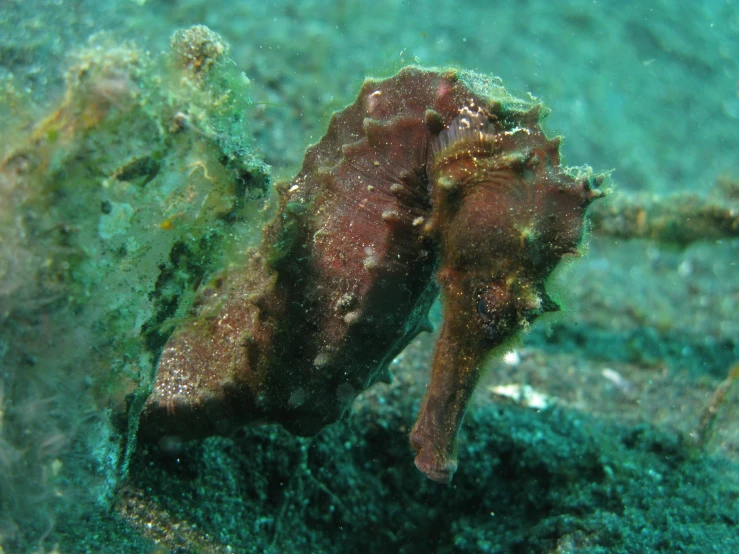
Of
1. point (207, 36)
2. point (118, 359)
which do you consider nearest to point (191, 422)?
point (118, 359)

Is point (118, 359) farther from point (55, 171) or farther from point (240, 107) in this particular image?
point (240, 107)

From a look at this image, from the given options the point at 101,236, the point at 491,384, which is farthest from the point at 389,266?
the point at 491,384

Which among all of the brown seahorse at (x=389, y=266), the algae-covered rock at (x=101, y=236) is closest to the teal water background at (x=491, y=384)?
the algae-covered rock at (x=101, y=236)

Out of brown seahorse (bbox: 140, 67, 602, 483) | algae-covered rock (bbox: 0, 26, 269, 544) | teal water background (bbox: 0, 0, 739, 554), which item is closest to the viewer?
algae-covered rock (bbox: 0, 26, 269, 544)

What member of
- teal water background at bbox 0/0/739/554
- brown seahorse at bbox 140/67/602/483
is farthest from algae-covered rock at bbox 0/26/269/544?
brown seahorse at bbox 140/67/602/483

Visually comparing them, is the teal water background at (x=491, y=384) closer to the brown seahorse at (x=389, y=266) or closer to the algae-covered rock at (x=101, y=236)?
the algae-covered rock at (x=101, y=236)

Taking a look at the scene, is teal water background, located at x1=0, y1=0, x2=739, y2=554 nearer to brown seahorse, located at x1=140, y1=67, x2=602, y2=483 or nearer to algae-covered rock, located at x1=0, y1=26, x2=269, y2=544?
algae-covered rock, located at x1=0, y1=26, x2=269, y2=544
